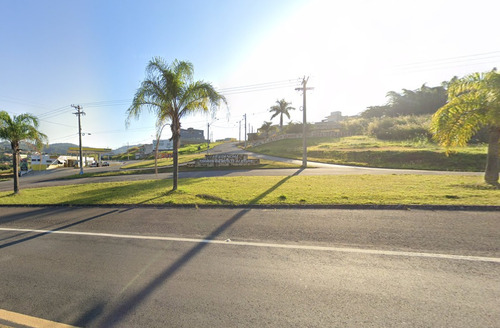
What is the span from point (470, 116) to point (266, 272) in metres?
11.3

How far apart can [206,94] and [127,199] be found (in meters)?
6.08

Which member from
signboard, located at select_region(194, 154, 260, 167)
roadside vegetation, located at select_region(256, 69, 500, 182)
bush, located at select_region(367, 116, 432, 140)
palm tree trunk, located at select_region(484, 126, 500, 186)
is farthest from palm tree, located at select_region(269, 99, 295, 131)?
palm tree trunk, located at select_region(484, 126, 500, 186)

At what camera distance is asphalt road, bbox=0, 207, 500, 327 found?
240 cm

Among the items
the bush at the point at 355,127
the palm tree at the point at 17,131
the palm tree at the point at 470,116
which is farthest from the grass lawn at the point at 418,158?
the palm tree at the point at 17,131

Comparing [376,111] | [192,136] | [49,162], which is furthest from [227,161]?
[192,136]

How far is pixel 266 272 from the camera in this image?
10.8 feet

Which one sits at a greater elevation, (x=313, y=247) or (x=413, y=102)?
(x=413, y=102)

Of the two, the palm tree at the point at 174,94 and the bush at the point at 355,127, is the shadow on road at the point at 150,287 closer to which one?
the palm tree at the point at 174,94

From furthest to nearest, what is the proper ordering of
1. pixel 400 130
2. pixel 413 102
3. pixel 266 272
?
pixel 413 102
pixel 400 130
pixel 266 272

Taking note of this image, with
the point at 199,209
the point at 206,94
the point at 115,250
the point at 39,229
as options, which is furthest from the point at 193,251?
the point at 206,94

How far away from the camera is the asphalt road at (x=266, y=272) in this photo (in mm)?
2398

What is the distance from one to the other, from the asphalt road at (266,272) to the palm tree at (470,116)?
5.44 metres

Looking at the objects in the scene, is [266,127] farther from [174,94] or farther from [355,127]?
[174,94]

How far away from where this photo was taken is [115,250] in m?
4.28
